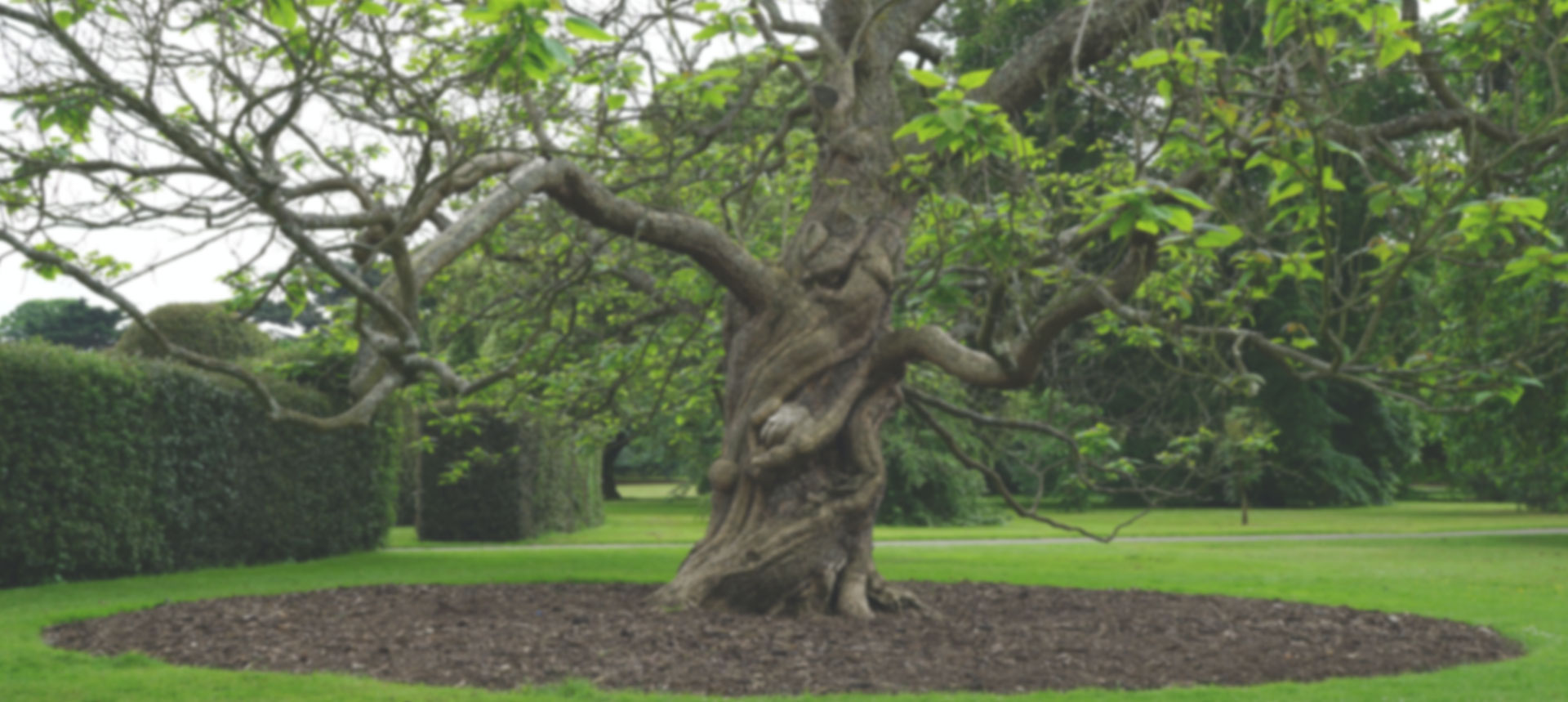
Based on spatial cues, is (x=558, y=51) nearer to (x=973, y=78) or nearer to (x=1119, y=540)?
(x=973, y=78)

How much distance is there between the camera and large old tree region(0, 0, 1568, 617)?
18.1 ft

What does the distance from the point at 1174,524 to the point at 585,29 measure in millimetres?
26774

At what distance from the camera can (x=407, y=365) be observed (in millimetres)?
6930

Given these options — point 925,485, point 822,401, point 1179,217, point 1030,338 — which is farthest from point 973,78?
point 925,485

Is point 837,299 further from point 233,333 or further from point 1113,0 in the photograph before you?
point 233,333

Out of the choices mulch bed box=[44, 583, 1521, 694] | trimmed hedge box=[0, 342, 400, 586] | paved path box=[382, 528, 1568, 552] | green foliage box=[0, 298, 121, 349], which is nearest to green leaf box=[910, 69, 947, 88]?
mulch bed box=[44, 583, 1521, 694]

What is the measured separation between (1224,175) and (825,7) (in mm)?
3923

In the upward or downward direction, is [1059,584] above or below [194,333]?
below

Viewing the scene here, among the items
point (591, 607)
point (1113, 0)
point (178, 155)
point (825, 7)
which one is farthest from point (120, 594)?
point (1113, 0)

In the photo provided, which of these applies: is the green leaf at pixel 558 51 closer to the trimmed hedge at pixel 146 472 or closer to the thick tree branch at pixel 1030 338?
the thick tree branch at pixel 1030 338

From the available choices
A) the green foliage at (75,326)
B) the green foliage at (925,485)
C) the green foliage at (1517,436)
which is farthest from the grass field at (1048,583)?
the green foliage at (75,326)

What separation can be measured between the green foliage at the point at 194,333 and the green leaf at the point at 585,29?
1766 cm

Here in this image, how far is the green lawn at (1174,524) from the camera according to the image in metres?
22.9

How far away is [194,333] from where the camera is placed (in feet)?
65.0
